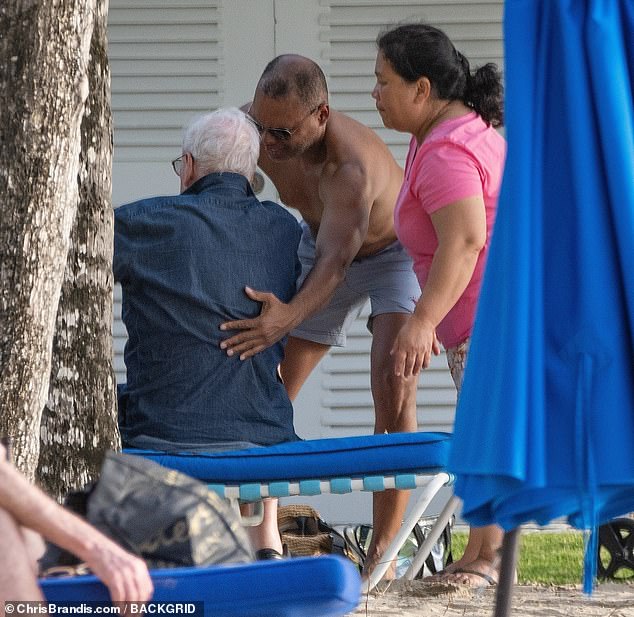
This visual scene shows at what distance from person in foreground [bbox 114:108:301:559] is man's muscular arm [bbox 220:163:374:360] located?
0.06 meters

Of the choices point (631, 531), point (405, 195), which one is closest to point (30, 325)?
point (405, 195)

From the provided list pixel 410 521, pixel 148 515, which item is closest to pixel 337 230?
pixel 410 521

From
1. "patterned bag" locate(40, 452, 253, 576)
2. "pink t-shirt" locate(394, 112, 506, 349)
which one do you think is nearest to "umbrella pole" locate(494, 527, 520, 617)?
→ "patterned bag" locate(40, 452, 253, 576)

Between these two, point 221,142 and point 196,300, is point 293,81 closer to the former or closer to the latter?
point 221,142

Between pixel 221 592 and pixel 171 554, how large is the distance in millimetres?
159

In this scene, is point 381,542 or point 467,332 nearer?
point 467,332

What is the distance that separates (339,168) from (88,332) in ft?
4.49

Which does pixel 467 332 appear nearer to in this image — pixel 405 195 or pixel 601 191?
pixel 405 195

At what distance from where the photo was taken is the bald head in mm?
4547

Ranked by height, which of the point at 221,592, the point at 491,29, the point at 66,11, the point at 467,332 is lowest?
the point at 221,592

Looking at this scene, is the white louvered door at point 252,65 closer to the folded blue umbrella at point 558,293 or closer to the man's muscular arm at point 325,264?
the man's muscular arm at point 325,264

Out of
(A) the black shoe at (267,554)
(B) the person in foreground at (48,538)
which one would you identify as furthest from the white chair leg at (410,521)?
(B) the person in foreground at (48,538)

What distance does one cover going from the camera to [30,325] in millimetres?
3178

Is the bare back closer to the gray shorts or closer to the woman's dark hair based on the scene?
the gray shorts
